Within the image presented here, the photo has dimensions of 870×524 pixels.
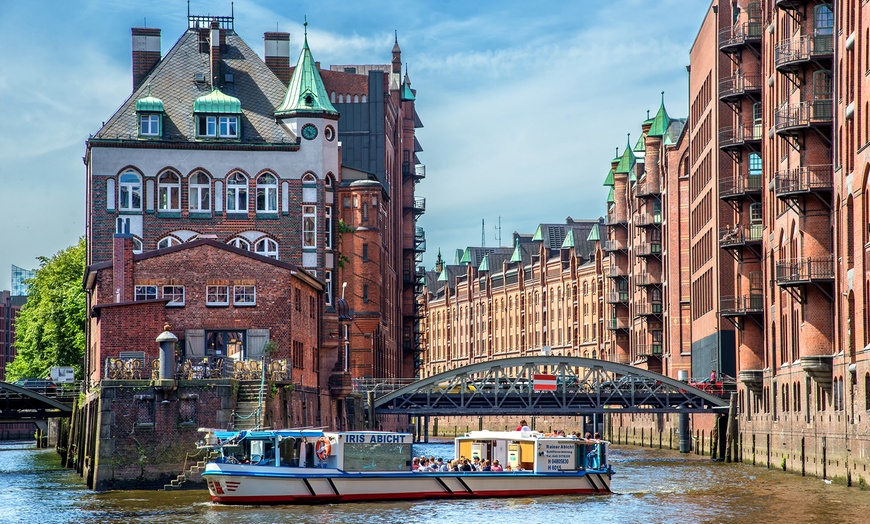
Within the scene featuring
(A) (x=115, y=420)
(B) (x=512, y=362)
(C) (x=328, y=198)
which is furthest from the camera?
(B) (x=512, y=362)

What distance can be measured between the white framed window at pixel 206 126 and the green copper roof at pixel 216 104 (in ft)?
1.43

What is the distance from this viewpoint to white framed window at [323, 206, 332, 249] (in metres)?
86.2

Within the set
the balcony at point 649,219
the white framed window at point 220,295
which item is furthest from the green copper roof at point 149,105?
the balcony at point 649,219

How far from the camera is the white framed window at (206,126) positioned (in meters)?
85.4

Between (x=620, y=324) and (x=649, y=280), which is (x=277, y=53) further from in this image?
(x=620, y=324)

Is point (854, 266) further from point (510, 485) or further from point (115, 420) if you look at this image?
point (115, 420)

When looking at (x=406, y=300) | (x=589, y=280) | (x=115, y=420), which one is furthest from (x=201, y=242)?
(x=589, y=280)

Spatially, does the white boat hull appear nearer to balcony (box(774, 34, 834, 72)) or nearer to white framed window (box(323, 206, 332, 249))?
balcony (box(774, 34, 834, 72))

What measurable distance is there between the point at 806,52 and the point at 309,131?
29.4 m

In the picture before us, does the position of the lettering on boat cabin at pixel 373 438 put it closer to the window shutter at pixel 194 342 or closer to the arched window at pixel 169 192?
the window shutter at pixel 194 342

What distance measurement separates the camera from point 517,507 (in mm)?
55312

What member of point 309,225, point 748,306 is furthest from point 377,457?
point 748,306

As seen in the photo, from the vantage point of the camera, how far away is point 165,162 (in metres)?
85.1

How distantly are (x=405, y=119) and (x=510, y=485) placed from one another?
340ft
